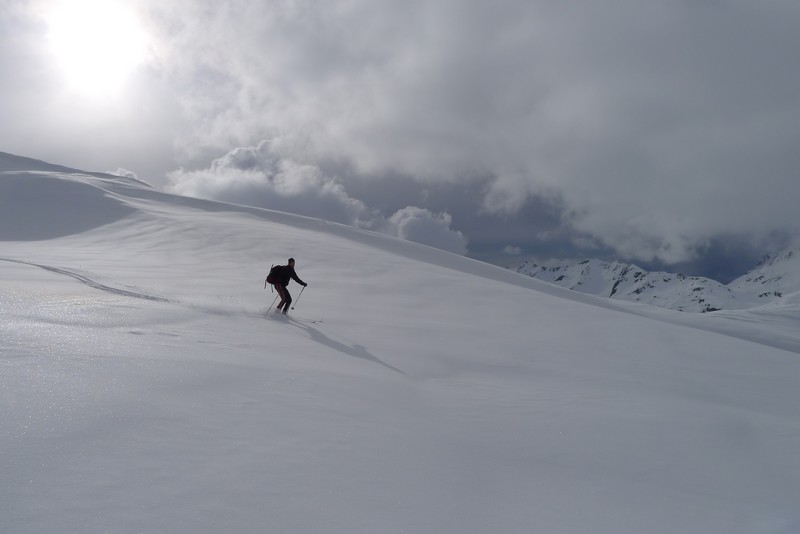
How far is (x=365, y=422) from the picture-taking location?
4.88 m

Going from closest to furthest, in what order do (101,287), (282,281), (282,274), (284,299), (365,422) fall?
1. (365,422)
2. (101,287)
3. (284,299)
4. (282,281)
5. (282,274)

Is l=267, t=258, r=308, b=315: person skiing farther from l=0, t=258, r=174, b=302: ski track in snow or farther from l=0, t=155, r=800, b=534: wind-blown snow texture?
l=0, t=258, r=174, b=302: ski track in snow

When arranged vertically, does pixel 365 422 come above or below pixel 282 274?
below

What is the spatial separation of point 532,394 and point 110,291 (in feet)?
29.7

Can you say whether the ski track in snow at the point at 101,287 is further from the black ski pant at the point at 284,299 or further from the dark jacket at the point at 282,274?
the dark jacket at the point at 282,274

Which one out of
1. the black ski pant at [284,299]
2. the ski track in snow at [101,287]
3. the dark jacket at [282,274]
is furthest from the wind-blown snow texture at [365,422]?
the dark jacket at [282,274]

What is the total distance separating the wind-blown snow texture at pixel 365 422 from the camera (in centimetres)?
329

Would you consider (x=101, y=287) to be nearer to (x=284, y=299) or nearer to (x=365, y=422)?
(x=284, y=299)

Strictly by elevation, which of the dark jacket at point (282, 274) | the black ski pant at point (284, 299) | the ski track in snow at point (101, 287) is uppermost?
the dark jacket at point (282, 274)

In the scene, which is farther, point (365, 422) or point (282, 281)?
point (282, 281)

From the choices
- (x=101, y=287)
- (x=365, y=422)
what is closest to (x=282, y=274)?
(x=101, y=287)

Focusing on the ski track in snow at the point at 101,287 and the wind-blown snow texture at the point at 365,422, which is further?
the ski track in snow at the point at 101,287

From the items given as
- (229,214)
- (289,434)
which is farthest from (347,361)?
(229,214)

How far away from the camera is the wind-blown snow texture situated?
3.29 m
